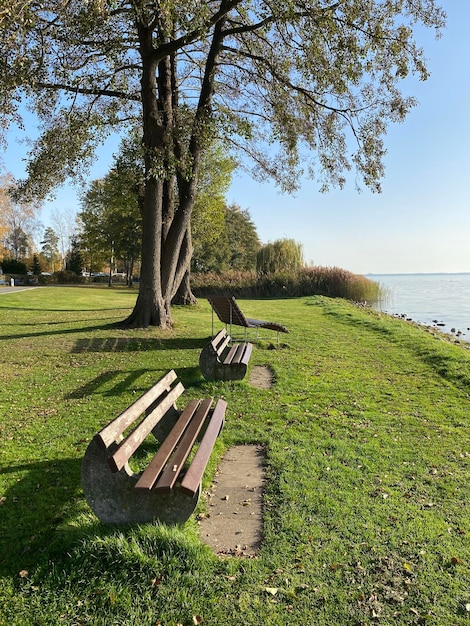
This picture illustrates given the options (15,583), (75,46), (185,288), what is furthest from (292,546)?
(185,288)

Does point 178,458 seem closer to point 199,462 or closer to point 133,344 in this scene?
point 199,462

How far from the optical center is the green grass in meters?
2.63

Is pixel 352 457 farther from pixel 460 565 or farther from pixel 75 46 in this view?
pixel 75 46

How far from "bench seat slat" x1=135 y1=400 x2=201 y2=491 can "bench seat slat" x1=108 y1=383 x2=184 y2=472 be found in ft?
0.49

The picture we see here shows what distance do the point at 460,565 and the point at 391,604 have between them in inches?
26.0

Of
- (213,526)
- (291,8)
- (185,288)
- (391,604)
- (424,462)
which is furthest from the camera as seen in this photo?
(185,288)

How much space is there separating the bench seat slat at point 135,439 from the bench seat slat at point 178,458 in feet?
0.84

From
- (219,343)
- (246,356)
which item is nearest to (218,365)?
(219,343)

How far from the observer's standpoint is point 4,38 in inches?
294

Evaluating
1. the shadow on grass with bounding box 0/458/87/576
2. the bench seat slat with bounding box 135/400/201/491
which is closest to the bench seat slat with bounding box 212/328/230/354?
the bench seat slat with bounding box 135/400/201/491

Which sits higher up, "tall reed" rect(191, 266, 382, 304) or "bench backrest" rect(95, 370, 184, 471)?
"tall reed" rect(191, 266, 382, 304)

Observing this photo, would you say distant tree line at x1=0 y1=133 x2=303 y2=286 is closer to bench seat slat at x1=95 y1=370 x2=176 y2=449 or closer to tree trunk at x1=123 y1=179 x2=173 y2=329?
tree trunk at x1=123 y1=179 x2=173 y2=329

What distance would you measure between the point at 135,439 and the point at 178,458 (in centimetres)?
32

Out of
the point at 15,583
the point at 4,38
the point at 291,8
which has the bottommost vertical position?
the point at 15,583
